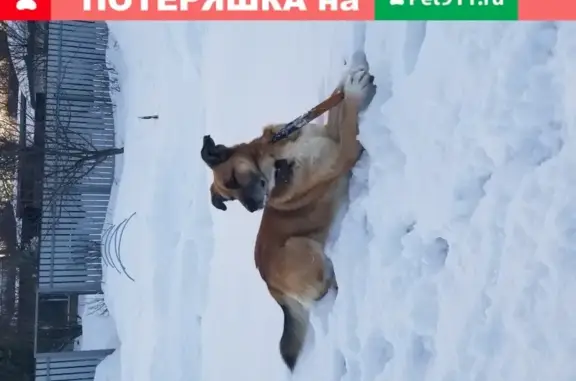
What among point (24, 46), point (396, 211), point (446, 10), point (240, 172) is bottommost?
point (396, 211)

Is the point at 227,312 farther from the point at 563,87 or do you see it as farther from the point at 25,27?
the point at 25,27

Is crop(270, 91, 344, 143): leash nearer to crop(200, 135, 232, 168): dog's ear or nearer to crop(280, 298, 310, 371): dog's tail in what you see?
crop(200, 135, 232, 168): dog's ear

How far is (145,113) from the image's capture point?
312 centimetres

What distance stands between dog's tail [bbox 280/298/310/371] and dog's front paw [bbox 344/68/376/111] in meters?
0.70

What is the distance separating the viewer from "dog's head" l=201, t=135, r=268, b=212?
6.92 feet

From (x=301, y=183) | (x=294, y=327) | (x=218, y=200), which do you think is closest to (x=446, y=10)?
(x=301, y=183)

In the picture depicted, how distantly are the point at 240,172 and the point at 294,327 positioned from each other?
0.56m

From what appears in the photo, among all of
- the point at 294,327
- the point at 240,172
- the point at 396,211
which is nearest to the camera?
the point at 396,211

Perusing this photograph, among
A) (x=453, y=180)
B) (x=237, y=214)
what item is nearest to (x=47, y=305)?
(x=237, y=214)

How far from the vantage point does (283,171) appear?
6.99ft

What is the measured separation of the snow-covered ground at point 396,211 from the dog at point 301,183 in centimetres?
5

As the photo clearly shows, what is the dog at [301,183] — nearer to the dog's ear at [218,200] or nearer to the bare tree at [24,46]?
the dog's ear at [218,200]

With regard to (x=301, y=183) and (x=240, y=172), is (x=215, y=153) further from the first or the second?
(x=301, y=183)

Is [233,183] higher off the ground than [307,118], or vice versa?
[307,118]
